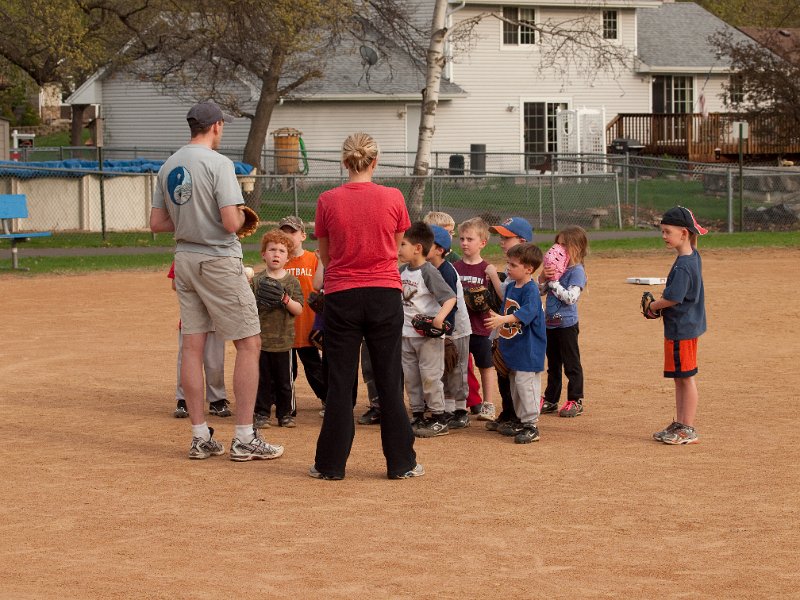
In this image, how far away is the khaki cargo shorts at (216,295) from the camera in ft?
25.3

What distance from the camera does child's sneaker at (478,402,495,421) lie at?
370 inches

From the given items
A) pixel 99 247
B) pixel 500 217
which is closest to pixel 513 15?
pixel 500 217

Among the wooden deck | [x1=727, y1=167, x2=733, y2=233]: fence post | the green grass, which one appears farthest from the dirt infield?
the wooden deck

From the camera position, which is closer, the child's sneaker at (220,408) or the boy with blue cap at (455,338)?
the boy with blue cap at (455,338)

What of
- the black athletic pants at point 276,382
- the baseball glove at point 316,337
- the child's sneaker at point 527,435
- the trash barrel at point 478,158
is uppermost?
the trash barrel at point 478,158

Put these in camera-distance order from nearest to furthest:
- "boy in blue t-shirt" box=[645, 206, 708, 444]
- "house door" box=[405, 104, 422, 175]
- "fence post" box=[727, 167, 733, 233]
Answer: "boy in blue t-shirt" box=[645, 206, 708, 444], "fence post" box=[727, 167, 733, 233], "house door" box=[405, 104, 422, 175]

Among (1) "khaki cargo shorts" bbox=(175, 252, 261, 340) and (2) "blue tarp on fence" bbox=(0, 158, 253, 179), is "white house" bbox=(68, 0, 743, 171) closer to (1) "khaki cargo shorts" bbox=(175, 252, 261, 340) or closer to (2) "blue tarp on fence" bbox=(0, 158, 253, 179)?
(2) "blue tarp on fence" bbox=(0, 158, 253, 179)

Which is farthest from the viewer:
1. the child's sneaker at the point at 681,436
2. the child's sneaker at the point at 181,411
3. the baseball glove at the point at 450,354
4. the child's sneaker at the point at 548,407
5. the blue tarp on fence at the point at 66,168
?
the blue tarp on fence at the point at 66,168

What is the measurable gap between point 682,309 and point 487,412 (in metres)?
1.85

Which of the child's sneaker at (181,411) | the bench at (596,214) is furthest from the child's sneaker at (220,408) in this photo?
the bench at (596,214)

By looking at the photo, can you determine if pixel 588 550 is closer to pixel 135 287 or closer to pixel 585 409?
pixel 585 409

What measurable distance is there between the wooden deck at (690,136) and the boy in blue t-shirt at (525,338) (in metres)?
33.2

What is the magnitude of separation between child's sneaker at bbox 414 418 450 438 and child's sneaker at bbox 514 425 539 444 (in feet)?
1.80

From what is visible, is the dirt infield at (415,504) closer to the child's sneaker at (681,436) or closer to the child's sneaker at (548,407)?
the child's sneaker at (681,436)
